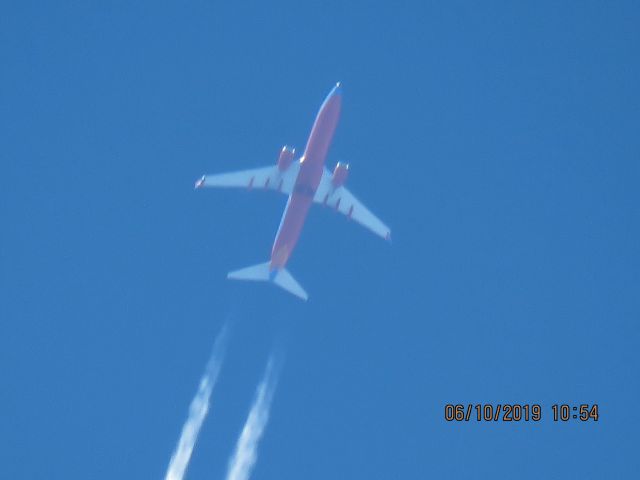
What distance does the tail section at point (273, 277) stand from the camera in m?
48.2

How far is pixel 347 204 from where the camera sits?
50188mm

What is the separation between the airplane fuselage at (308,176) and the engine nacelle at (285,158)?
81 cm

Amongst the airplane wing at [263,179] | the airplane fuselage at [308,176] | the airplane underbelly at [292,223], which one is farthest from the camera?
the airplane wing at [263,179]

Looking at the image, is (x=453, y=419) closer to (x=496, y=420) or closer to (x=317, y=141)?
(x=496, y=420)

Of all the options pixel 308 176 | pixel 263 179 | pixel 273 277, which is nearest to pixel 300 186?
pixel 308 176

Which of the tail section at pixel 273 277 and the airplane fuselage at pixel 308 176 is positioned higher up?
the airplane fuselage at pixel 308 176

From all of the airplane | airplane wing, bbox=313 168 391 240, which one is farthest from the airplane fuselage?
airplane wing, bbox=313 168 391 240

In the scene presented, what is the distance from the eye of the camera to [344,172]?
159 ft

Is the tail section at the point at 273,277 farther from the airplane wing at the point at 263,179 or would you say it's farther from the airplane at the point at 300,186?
the airplane wing at the point at 263,179

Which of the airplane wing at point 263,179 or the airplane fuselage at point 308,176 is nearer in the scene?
the airplane fuselage at point 308,176

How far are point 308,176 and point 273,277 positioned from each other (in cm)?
572

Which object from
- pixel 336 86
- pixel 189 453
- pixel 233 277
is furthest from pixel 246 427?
pixel 336 86

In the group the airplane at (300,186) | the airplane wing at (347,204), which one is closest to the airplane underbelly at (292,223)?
the airplane at (300,186)

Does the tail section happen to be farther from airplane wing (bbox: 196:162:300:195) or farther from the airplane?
airplane wing (bbox: 196:162:300:195)
